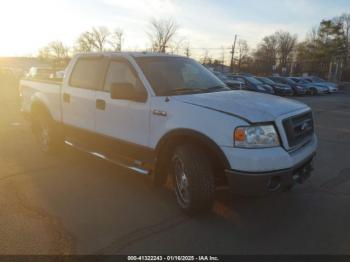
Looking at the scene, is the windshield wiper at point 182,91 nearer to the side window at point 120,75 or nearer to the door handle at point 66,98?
the side window at point 120,75

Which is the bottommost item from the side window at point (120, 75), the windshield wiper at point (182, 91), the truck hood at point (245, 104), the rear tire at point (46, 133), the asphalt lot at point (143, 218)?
the asphalt lot at point (143, 218)

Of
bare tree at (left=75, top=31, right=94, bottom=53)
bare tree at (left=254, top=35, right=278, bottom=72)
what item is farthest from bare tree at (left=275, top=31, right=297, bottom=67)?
bare tree at (left=75, top=31, right=94, bottom=53)

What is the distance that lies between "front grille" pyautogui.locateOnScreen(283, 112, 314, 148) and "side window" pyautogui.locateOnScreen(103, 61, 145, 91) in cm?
188

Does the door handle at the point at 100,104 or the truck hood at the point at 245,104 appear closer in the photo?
the truck hood at the point at 245,104

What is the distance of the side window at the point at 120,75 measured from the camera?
14.8 ft

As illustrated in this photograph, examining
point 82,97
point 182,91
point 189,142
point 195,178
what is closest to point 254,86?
point 82,97

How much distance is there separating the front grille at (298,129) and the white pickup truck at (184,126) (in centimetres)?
1

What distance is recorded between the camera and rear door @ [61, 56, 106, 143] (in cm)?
515

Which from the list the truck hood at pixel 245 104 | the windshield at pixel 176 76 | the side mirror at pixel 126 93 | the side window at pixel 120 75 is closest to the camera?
the truck hood at pixel 245 104

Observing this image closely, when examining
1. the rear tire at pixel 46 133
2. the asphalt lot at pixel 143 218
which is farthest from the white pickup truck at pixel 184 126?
the rear tire at pixel 46 133

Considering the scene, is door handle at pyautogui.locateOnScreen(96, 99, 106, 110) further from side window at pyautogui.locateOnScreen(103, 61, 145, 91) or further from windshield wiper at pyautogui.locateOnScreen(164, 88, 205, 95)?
windshield wiper at pyautogui.locateOnScreen(164, 88, 205, 95)

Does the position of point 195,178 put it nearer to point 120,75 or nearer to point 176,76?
point 176,76

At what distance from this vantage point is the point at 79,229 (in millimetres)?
3662

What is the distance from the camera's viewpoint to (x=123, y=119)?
14.9ft
